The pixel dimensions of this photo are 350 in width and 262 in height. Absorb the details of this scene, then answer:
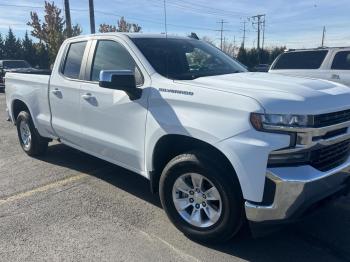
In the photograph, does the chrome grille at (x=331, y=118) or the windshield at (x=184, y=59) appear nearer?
the chrome grille at (x=331, y=118)

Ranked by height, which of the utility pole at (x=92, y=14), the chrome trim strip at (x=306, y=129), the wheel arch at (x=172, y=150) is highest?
the utility pole at (x=92, y=14)

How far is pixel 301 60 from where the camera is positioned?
10.2 m

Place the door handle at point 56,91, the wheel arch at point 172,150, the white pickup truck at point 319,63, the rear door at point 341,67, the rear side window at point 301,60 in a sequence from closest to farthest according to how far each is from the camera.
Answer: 1. the wheel arch at point 172,150
2. the door handle at point 56,91
3. the rear door at point 341,67
4. the white pickup truck at point 319,63
5. the rear side window at point 301,60

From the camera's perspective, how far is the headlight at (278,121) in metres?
3.13

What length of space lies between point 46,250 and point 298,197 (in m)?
2.22

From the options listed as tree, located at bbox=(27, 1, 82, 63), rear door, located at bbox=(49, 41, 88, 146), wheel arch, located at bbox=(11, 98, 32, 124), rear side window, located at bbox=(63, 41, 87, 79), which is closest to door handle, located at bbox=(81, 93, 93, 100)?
rear door, located at bbox=(49, 41, 88, 146)

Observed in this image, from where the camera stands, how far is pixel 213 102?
3.44 meters

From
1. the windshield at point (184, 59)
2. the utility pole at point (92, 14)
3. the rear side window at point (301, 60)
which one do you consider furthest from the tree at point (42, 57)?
the windshield at point (184, 59)

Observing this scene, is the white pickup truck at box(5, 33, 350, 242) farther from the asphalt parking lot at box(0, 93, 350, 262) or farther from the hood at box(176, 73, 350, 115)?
the asphalt parking lot at box(0, 93, 350, 262)

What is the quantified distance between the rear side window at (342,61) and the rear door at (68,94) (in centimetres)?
651

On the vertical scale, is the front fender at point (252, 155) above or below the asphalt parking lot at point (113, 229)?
above

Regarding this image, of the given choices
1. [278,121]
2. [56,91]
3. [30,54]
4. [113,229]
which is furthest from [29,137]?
[30,54]

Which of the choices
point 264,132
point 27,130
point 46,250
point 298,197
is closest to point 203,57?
point 264,132

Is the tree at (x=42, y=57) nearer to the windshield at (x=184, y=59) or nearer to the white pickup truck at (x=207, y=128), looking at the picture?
the white pickup truck at (x=207, y=128)
